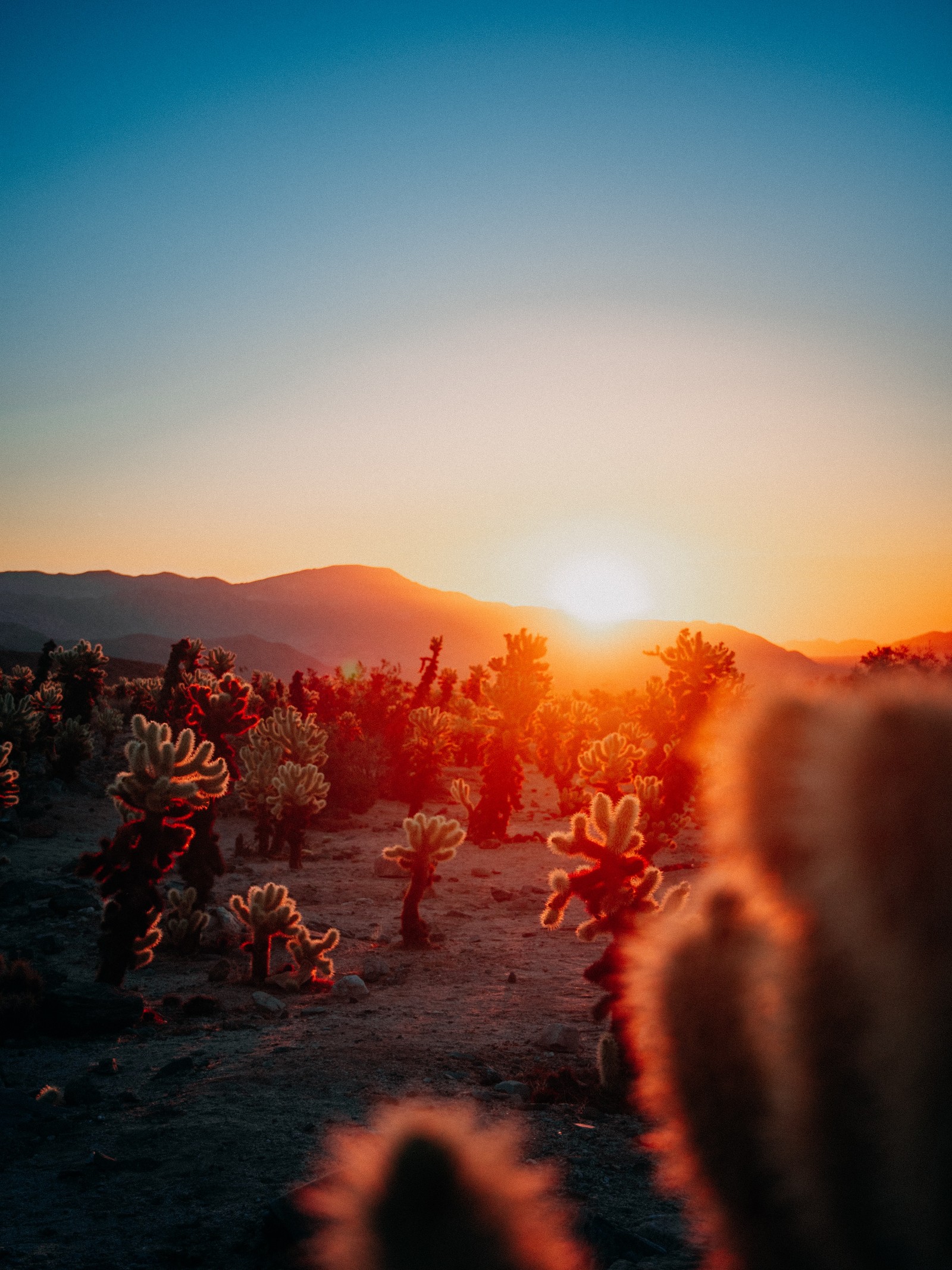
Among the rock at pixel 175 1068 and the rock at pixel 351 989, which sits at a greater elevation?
the rock at pixel 175 1068

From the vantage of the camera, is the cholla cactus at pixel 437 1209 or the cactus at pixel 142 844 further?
the cactus at pixel 142 844

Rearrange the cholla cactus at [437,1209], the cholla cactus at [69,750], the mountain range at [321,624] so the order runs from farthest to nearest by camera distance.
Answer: the mountain range at [321,624] < the cholla cactus at [69,750] < the cholla cactus at [437,1209]

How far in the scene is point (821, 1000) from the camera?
4.15ft

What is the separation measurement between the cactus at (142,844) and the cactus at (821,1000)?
6.23 m

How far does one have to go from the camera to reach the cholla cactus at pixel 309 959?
289 inches

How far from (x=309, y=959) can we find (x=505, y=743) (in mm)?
9342

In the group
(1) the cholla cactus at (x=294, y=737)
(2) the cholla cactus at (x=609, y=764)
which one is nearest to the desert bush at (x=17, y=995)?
(1) the cholla cactus at (x=294, y=737)

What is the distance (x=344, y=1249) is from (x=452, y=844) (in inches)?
359

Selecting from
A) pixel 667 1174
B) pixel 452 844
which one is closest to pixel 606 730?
pixel 452 844

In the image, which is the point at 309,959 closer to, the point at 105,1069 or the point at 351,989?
the point at 351,989

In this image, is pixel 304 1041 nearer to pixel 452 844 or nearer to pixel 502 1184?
pixel 452 844

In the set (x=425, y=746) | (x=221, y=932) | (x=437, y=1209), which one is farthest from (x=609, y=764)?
(x=437, y=1209)

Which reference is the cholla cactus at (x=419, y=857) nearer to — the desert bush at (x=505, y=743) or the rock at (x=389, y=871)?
the rock at (x=389, y=871)

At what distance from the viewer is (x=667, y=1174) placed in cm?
173
